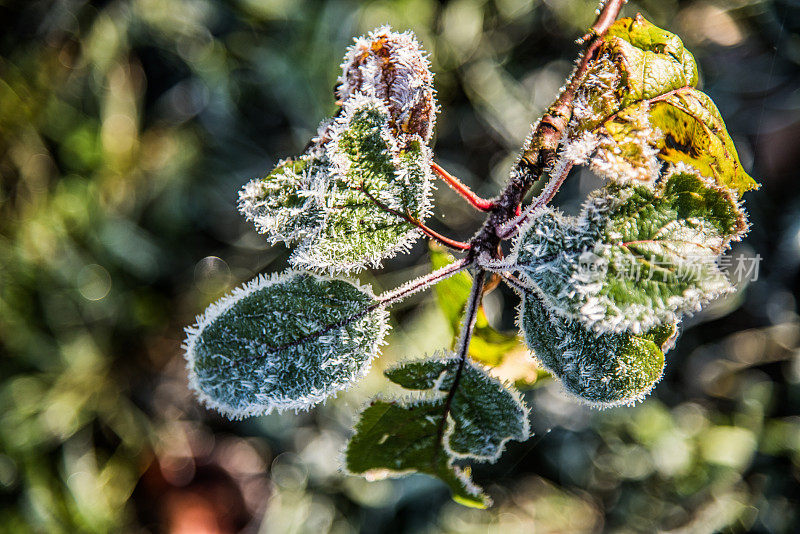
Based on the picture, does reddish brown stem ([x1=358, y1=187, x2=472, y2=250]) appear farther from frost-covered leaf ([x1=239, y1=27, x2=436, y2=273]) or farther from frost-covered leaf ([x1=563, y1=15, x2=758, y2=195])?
frost-covered leaf ([x1=563, y1=15, x2=758, y2=195])

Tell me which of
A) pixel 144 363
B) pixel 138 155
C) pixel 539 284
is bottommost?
pixel 144 363

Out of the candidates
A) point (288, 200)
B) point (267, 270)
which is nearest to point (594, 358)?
point (288, 200)

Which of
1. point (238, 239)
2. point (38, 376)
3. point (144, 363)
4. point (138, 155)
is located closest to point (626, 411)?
point (238, 239)

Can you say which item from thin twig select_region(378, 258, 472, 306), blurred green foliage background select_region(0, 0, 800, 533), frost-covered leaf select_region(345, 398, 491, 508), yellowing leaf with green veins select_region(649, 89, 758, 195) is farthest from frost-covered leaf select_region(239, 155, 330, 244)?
blurred green foliage background select_region(0, 0, 800, 533)

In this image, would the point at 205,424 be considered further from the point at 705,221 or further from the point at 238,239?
the point at 705,221

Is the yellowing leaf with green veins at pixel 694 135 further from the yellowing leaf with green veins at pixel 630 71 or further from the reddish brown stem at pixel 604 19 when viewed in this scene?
the reddish brown stem at pixel 604 19

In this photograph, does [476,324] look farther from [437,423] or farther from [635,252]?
[635,252]

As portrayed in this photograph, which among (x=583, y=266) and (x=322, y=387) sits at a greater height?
(x=583, y=266)
